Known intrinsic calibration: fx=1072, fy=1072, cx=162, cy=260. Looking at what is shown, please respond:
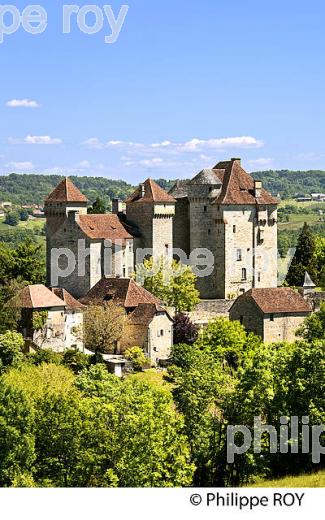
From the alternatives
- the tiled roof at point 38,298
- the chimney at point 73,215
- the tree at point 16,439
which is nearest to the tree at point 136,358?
the tiled roof at point 38,298

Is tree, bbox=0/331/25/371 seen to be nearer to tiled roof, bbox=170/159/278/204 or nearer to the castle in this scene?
the castle

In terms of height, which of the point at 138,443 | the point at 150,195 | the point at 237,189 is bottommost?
the point at 138,443

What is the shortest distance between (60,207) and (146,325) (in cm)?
1399

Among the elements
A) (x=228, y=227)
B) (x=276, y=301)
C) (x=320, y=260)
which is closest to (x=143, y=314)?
(x=276, y=301)

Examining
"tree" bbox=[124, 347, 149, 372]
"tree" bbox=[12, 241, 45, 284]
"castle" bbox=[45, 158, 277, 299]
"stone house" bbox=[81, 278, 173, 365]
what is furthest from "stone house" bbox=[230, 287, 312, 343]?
"tree" bbox=[12, 241, 45, 284]

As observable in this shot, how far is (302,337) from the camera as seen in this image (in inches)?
2549

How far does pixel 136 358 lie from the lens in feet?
200

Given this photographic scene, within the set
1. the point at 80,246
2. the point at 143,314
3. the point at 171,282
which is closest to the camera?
the point at 143,314

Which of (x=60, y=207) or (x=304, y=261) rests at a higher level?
(x=60, y=207)

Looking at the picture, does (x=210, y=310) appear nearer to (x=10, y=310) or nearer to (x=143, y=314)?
(x=143, y=314)

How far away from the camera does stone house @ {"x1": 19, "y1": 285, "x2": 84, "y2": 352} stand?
2361 inches

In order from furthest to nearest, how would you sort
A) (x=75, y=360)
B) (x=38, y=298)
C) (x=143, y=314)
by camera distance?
(x=143, y=314) → (x=38, y=298) → (x=75, y=360)

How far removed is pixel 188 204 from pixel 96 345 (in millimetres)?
18416

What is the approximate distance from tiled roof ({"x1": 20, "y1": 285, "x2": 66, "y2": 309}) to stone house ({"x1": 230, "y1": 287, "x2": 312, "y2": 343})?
39.0ft
